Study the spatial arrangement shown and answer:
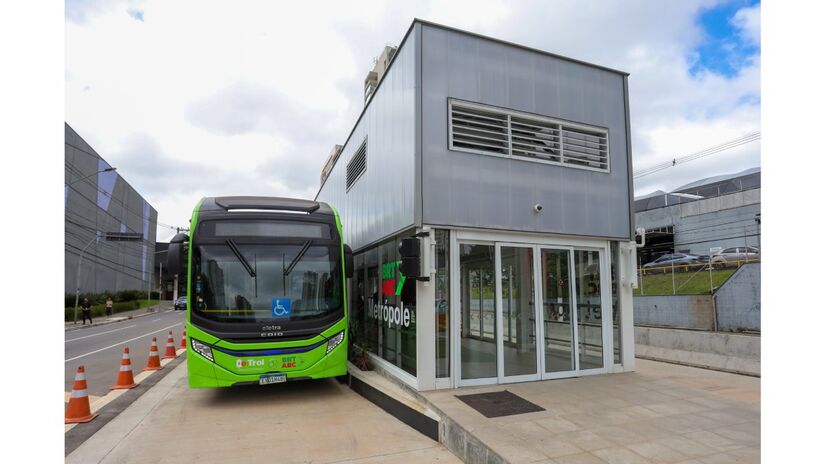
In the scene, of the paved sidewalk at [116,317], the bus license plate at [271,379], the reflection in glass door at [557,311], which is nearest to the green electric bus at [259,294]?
the bus license plate at [271,379]

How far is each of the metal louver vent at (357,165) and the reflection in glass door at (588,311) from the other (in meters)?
5.27

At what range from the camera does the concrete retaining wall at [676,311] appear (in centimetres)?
1430

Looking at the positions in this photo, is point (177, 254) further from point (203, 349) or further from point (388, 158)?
point (388, 158)

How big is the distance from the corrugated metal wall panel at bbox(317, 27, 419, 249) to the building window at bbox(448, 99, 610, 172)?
2.66ft

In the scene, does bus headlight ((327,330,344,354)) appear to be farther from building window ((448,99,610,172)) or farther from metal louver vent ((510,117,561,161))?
metal louver vent ((510,117,561,161))

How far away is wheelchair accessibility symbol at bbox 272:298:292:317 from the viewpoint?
778 centimetres

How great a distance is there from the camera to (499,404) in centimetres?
641

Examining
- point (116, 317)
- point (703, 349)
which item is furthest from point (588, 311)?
point (116, 317)

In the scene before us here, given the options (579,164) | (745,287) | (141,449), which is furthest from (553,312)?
(745,287)

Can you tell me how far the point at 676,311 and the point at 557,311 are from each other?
950 cm

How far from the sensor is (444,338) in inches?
293

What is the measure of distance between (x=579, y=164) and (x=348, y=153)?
6.67 metres

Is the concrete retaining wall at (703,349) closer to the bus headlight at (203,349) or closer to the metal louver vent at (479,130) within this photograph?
the metal louver vent at (479,130)

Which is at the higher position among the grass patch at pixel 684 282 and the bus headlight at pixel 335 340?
the grass patch at pixel 684 282
